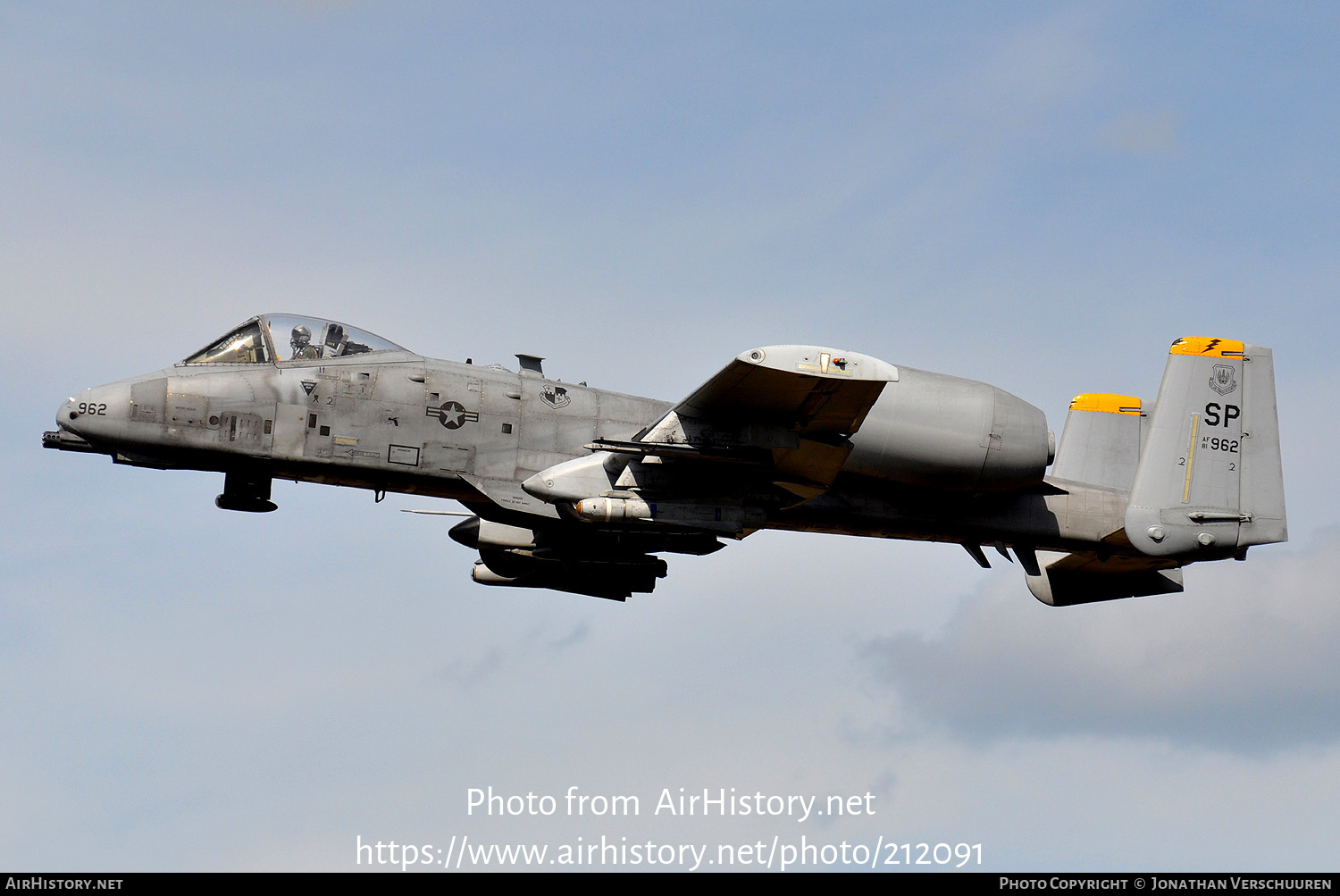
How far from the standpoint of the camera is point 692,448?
18031 millimetres

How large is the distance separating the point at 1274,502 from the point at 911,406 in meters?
6.65

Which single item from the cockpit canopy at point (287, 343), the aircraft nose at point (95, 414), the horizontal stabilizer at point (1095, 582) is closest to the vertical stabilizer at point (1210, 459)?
the horizontal stabilizer at point (1095, 582)

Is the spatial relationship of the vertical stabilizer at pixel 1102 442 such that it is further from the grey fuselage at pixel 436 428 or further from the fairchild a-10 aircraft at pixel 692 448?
the grey fuselage at pixel 436 428

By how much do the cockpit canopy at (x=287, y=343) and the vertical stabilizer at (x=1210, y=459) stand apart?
37.5 ft

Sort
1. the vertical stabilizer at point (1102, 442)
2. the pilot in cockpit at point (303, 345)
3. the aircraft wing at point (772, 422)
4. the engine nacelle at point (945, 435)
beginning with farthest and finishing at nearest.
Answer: the vertical stabilizer at point (1102, 442)
the pilot in cockpit at point (303, 345)
the engine nacelle at point (945, 435)
the aircraft wing at point (772, 422)

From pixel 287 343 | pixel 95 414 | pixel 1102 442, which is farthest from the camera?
pixel 1102 442

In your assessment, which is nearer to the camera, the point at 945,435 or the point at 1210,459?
the point at 945,435

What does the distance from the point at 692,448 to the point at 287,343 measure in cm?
578

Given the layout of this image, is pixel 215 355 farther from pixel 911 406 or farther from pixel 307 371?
pixel 911 406

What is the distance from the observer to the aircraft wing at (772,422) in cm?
1700

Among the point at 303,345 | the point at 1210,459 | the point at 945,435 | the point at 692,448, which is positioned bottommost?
the point at 692,448

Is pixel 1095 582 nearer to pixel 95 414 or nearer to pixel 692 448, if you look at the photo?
pixel 692 448

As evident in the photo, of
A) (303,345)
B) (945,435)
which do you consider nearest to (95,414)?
(303,345)
